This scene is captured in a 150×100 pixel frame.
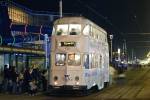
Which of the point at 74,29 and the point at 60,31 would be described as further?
the point at 60,31

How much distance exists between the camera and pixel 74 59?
2923 cm

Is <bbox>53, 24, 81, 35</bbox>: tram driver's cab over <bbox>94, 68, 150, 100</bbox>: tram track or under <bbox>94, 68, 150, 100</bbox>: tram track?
over

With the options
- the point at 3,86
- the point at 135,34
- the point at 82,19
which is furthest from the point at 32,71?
the point at 135,34

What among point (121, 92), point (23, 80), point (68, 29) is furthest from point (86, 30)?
point (121, 92)

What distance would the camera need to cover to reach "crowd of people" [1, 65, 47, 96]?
1145 inches

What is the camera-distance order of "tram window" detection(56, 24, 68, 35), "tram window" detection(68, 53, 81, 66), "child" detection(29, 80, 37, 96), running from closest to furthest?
"child" detection(29, 80, 37, 96) < "tram window" detection(68, 53, 81, 66) < "tram window" detection(56, 24, 68, 35)

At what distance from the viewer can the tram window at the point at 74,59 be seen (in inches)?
1144

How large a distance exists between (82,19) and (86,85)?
418cm

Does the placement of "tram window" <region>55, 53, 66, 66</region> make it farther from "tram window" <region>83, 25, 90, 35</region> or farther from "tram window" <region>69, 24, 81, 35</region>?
"tram window" <region>83, 25, 90, 35</region>

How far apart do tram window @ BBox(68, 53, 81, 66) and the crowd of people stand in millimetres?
2193

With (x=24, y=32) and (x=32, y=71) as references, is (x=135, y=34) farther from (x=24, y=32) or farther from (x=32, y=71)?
(x=32, y=71)

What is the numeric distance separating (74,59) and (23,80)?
3.62m

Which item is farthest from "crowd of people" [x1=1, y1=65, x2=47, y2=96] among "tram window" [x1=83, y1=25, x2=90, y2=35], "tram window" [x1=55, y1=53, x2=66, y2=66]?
"tram window" [x1=83, y1=25, x2=90, y2=35]

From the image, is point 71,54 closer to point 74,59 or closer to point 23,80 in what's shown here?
point 74,59
